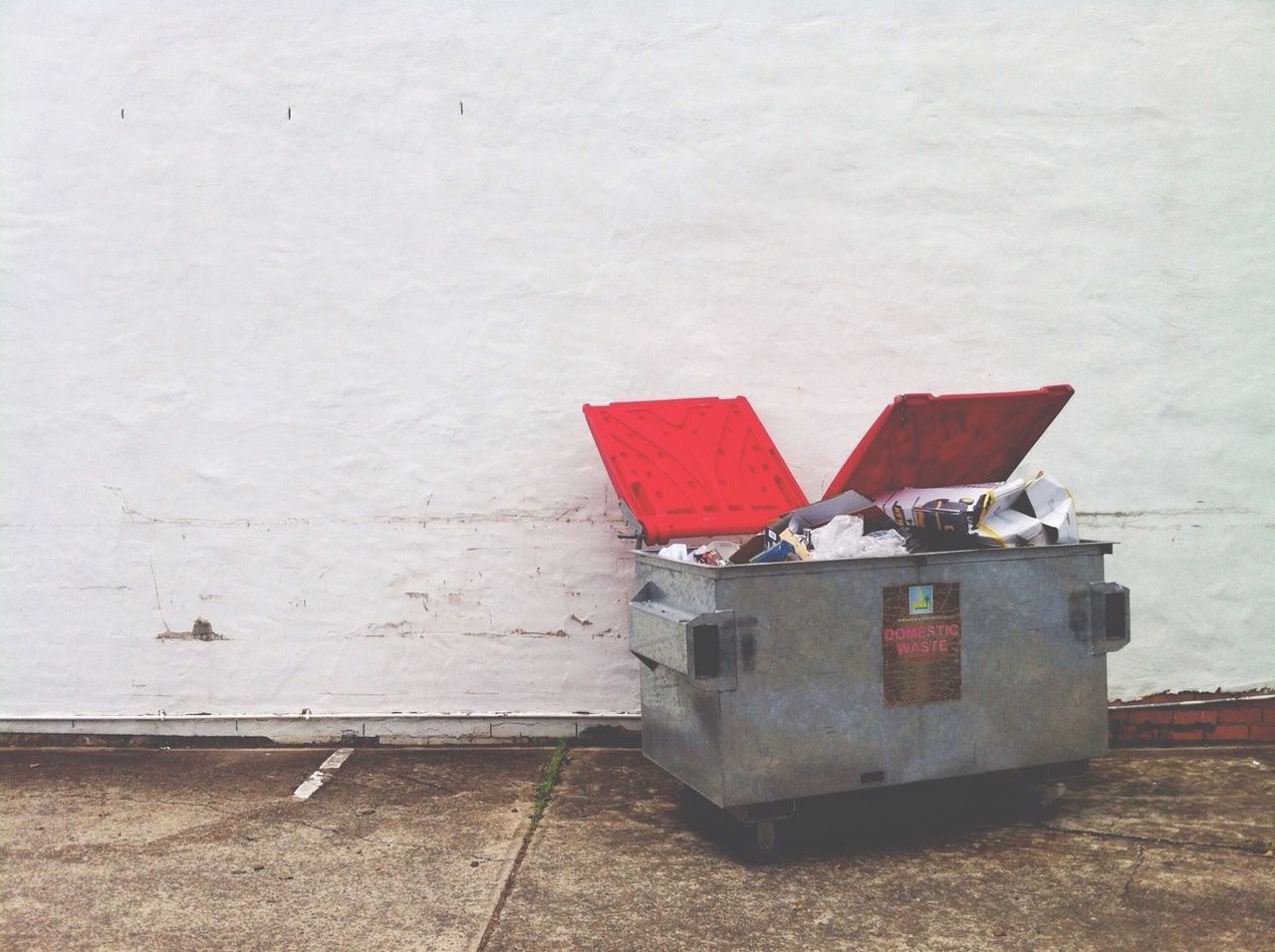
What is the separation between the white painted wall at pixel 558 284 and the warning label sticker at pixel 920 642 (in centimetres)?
144

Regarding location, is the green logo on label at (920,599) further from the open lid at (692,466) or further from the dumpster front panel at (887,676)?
the open lid at (692,466)

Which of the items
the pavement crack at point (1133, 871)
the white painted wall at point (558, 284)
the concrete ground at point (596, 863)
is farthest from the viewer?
the white painted wall at point (558, 284)

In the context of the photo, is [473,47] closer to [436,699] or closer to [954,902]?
[436,699]

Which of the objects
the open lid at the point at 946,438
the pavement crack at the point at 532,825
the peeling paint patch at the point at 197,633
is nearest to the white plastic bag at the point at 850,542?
the open lid at the point at 946,438

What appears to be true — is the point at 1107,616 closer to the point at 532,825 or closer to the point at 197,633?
the point at 532,825

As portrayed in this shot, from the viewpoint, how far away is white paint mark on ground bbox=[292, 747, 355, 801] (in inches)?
166

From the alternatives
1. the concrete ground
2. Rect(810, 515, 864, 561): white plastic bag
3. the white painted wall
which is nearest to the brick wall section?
the white painted wall

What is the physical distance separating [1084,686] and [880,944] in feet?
4.38

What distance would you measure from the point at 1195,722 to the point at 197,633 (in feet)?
14.9

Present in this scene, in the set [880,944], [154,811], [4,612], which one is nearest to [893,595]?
[880,944]

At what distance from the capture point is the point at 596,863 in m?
3.45

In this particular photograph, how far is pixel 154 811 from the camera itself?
4027mm

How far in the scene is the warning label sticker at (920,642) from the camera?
136 inches

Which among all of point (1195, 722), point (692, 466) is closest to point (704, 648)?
point (692, 466)
